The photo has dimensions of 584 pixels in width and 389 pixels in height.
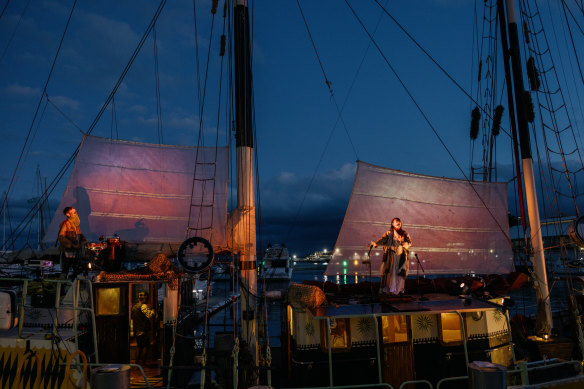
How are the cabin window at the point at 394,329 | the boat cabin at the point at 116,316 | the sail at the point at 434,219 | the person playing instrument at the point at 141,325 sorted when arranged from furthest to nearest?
the sail at the point at 434,219 → the person playing instrument at the point at 141,325 → the boat cabin at the point at 116,316 → the cabin window at the point at 394,329

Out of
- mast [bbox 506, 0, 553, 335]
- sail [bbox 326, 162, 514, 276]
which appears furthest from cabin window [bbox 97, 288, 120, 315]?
mast [bbox 506, 0, 553, 335]

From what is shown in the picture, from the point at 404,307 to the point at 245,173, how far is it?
5.44 meters

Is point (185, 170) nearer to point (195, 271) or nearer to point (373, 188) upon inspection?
point (195, 271)

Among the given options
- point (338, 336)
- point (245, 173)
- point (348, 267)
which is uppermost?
point (245, 173)

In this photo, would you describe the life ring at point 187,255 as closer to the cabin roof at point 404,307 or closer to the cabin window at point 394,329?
the cabin roof at point 404,307

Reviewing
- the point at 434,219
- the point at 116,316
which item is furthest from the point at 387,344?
the point at 116,316

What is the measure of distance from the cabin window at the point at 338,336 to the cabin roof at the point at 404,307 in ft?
1.29

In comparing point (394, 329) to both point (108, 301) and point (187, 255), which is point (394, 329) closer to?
point (187, 255)

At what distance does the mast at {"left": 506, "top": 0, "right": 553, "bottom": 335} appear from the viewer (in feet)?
39.4

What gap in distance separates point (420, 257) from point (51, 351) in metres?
11.4

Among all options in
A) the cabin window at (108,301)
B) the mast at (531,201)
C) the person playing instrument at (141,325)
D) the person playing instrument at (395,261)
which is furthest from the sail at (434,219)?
the cabin window at (108,301)

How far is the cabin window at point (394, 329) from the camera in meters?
9.30

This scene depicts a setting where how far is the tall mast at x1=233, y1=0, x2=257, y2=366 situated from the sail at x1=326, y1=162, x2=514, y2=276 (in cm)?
369

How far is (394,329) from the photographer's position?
9.53m
